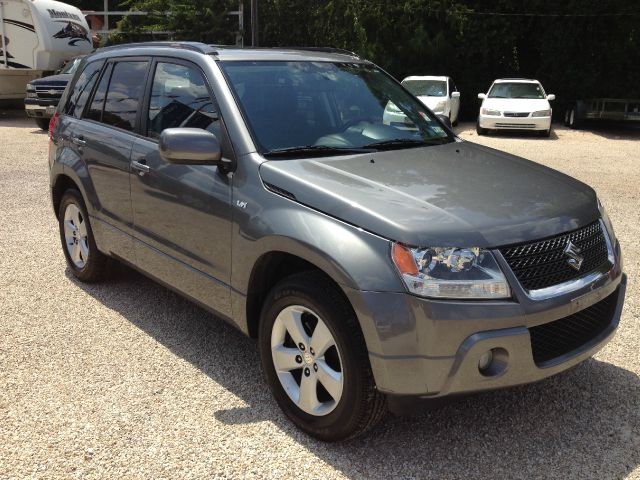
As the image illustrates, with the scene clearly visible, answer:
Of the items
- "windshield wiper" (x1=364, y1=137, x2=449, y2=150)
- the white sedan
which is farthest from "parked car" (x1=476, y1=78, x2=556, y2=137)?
"windshield wiper" (x1=364, y1=137, x2=449, y2=150)

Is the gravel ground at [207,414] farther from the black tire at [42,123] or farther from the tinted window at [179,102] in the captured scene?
the black tire at [42,123]

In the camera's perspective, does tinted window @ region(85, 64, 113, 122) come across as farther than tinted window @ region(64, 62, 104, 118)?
No

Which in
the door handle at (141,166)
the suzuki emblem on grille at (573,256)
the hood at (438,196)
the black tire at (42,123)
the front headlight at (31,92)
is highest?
the hood at (438,196)

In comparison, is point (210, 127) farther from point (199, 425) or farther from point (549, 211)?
point (549, 211)

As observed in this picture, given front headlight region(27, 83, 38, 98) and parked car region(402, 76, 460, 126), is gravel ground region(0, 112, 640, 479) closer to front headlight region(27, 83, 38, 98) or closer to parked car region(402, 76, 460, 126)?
front headlight region(27, 83, 38, 98)

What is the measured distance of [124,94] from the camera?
4.50 m

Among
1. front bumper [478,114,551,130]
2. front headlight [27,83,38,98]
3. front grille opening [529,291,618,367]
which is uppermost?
front grille opening [529,291,618,367]

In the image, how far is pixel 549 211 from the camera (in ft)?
9.80

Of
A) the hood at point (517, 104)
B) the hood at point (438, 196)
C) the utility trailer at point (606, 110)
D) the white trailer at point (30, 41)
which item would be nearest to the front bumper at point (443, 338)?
the hood at point (438, 196)

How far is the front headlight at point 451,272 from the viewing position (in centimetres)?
262

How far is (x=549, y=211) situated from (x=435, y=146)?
110cm

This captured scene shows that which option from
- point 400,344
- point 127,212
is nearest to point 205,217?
point 127,212

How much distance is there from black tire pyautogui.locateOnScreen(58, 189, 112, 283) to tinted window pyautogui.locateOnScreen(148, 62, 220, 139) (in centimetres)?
123

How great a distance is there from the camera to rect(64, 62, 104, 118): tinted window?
5008 millimetres
